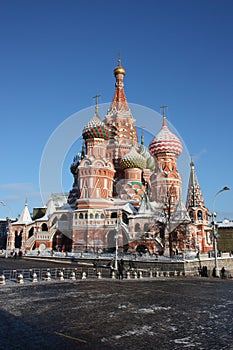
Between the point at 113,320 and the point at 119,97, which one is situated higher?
the point at 119,97

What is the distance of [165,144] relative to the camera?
4931 cm

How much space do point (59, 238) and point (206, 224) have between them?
22.4 meters

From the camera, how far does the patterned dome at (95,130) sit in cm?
4784

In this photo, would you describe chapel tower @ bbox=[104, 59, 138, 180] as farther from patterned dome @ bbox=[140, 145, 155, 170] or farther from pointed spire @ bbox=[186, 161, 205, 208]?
pointed spire @ bbox=[186, 161, 205, 208]

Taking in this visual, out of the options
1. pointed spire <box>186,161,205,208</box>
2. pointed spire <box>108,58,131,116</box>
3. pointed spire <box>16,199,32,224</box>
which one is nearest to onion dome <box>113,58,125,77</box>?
pointed spire <box>108,58,131,116</box>

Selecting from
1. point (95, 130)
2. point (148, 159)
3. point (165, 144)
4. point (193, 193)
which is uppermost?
point (95, 130)

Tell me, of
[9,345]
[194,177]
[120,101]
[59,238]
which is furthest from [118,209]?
[9,345]

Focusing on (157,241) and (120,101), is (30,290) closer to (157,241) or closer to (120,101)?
(157,241)

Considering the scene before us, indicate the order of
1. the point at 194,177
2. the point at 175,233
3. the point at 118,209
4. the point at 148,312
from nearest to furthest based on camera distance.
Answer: the point at 148,312 → the point at 175,233 → the point at 118,209 → the point at 194,177

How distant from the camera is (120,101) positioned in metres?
57.9

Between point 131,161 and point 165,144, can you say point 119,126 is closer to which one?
point 131,161

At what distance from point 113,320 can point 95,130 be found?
4053 cm

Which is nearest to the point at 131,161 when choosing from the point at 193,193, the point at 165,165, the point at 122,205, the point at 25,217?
the point at 165,165

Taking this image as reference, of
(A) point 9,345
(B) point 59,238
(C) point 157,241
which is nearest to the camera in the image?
(A) point 9,345
